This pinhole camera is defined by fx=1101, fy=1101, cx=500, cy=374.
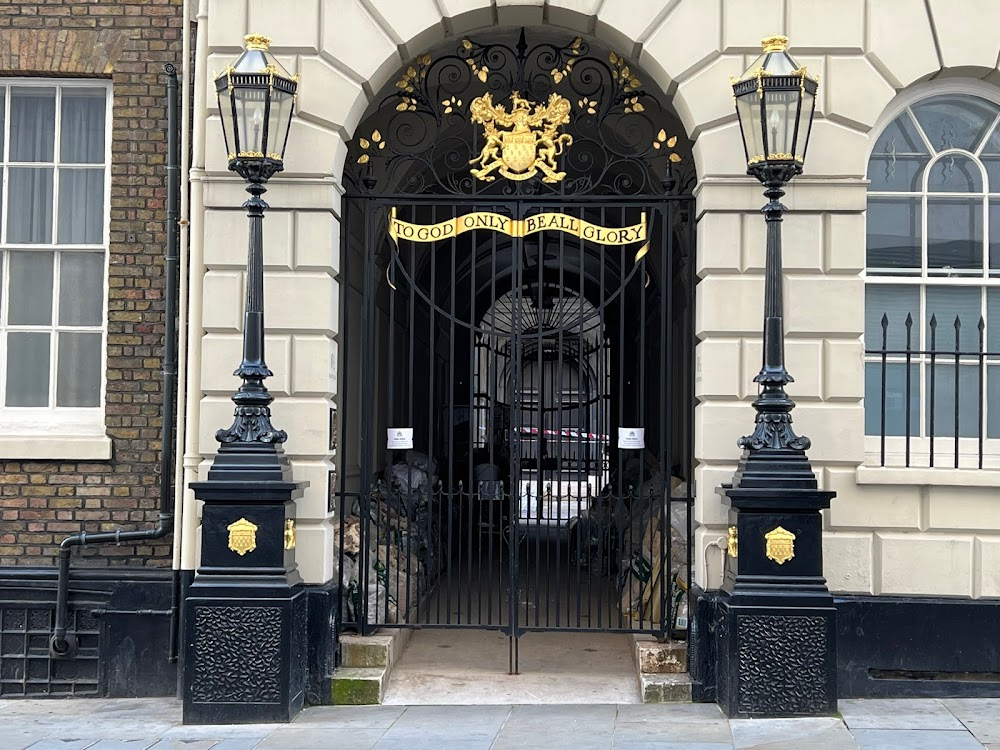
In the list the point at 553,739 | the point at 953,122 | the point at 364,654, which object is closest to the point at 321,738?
the point at 364,654

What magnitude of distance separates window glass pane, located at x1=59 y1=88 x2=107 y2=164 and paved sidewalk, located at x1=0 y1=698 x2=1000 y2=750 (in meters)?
4.13

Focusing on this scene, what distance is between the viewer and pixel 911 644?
286 inches

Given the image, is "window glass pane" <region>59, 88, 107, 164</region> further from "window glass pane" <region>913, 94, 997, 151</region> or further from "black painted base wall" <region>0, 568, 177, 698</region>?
"window glass pane" <region>913, 94, 997, 151</region>

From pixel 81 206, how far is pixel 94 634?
3.20 m

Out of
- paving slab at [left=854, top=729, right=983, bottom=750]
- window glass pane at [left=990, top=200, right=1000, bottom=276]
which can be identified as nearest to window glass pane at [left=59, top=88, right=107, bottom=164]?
window glass pane at [left=990, top=200, right=1000, bottom=276]

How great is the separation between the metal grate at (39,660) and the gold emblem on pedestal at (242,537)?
1846mm

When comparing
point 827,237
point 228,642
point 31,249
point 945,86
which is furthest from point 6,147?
point 945,86

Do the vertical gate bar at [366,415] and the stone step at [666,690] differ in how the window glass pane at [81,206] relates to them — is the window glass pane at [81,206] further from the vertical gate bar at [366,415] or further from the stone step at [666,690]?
the stone step at [666,690]

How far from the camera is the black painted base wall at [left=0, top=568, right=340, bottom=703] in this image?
308 inches

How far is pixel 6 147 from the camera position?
838cm

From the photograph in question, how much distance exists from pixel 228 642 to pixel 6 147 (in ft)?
14.0

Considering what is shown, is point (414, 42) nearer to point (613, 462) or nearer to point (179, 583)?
point (179, 583)

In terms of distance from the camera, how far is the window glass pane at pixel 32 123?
8.36m

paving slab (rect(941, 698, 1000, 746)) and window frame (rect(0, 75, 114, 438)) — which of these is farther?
window frame (rect(0, 75, 114, 438))
